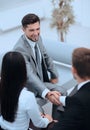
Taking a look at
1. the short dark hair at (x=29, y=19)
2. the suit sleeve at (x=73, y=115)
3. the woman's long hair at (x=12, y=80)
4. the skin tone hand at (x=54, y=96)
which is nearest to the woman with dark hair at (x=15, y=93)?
the woman's long hair at (x=12, y=80)

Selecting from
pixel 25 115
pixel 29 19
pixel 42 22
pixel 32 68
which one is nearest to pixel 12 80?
pixel 25 115

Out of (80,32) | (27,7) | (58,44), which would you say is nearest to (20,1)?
(27,7)

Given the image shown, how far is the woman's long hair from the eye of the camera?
81.4 inches

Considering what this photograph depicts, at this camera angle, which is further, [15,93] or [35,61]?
[35,61]

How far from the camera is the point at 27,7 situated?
6.32 metres

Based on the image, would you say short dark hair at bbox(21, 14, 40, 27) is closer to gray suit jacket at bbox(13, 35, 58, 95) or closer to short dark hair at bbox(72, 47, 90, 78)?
gray suit jacket at bbox(13, 35, 58, 95)

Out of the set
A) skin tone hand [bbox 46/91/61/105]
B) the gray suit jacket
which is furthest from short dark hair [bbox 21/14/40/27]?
skin tone hand [bbox 46/91/61/105]

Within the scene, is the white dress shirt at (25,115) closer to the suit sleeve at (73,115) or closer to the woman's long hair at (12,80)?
the woman's long hair at (12,80)

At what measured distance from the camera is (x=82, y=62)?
1909mm

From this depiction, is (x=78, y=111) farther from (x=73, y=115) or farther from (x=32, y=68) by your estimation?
(x=32, y=68)

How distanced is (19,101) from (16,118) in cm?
15

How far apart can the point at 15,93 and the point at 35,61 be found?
0.87 m

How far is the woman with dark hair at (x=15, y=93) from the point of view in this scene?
207cm

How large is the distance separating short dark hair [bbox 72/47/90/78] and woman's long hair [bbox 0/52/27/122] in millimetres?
379
